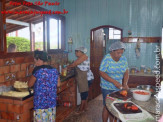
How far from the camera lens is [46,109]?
8.63ft

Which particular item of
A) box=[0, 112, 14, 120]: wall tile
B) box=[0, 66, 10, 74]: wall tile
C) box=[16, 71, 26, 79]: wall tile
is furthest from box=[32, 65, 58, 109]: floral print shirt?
box=[16, 71, 26, 79]: wall tile

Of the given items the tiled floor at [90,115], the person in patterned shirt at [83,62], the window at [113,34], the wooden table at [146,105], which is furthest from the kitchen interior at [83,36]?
the window at [113,34]

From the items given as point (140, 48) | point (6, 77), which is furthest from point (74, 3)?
point (6, 77)

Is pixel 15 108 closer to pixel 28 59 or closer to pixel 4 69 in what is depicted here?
pixel 4 69

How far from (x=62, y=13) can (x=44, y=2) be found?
113 centimetres

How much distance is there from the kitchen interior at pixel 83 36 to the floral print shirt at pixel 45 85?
0.90 m

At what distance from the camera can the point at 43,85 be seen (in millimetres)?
2531

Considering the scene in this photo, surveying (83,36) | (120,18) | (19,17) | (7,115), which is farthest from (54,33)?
(7,115)

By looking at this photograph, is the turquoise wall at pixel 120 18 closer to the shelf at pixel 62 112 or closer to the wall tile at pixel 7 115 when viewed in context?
the shelf at pixel 62 112

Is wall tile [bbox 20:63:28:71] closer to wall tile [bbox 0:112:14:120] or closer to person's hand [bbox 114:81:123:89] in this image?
wall tile [bbox 0:112:14:120]

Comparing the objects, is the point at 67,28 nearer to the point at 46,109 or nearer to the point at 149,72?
the point at 149,72

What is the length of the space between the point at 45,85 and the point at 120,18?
3.52 m

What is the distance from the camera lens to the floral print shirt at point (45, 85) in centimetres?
249

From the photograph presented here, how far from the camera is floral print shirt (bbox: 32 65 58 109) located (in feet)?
8.16
